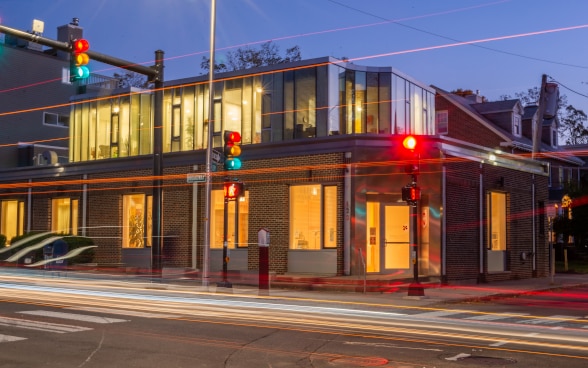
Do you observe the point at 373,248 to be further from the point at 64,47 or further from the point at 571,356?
the point at 571,356

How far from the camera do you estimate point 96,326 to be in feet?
44.0

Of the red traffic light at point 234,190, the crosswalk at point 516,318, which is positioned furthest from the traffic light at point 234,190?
the crosswalk at point 516,318

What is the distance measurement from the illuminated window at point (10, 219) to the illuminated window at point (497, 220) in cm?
2371

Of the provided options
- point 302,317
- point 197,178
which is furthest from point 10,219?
point 302,317

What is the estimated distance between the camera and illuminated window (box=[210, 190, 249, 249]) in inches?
1156

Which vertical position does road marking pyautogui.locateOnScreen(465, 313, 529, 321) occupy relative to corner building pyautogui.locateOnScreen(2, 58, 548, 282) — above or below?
below

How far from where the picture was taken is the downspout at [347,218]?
25766 millimetres

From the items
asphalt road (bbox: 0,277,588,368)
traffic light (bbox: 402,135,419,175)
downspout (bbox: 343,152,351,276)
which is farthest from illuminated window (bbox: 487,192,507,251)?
asphalt road (bbox: 0,277,588,368)

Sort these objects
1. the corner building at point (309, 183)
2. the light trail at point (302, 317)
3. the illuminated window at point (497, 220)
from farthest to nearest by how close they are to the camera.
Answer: the illuminated window at point (497, 220), the corner building at point (309, 183), the light trail at point (302, 317)

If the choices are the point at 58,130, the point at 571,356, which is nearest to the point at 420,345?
the point at 571,356

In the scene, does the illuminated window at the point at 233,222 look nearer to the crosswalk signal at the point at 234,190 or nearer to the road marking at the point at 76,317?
the crosswalk signal at the point at 234,190

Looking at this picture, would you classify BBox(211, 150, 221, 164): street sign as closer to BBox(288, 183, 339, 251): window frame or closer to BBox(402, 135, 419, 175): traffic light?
BBox(288, 183, 339, 251): window frame

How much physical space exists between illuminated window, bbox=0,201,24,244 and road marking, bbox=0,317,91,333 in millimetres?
25538

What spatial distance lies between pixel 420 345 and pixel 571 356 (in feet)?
7.39
